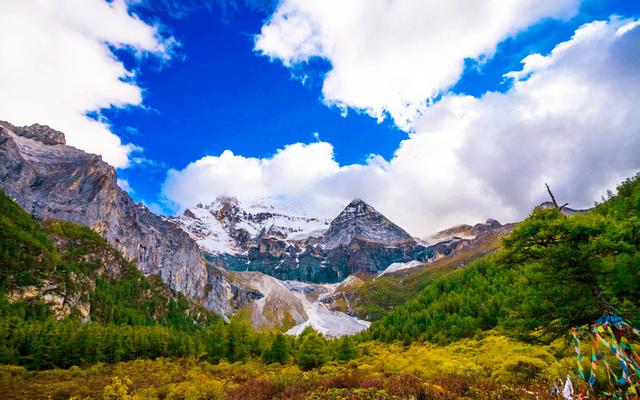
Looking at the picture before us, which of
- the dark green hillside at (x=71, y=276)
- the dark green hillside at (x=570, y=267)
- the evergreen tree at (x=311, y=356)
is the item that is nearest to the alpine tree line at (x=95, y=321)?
the evergreen tree at (x=311, y=356)

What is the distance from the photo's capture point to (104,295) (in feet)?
506

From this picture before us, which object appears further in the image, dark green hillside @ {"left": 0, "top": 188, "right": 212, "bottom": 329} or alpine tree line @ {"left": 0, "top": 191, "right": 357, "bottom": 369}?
dark green hillside @ {"left": 0, "top": 188, "right": 212, "bottom": 329}

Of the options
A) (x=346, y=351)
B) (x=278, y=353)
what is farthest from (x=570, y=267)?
(x=278, y=353)

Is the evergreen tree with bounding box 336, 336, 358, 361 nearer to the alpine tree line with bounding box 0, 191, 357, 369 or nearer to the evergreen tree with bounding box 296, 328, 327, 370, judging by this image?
the alpine tree line with bounding box 0, 191, 357, 369

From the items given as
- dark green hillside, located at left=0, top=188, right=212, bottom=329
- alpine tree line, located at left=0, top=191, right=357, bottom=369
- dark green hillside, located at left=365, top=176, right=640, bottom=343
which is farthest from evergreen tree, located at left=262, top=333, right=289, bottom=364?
dark green hillside, located at left=0, top=188, right=212, bottom=329

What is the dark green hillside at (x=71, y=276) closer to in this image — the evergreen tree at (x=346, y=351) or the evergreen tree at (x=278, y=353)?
the evergreen tree at (x=278, y=353)

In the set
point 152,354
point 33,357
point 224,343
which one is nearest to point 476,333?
point 224,343

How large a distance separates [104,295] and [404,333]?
135231mm

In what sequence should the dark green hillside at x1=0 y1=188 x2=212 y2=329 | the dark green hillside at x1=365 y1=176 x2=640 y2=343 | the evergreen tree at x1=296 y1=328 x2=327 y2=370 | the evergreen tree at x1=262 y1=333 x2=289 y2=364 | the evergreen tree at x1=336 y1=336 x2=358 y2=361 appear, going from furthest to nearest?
the dark green hillside at x1=0 y1=188 x2=212 y2=329 < the evergreen tree at x1=262 y1=333 x2=289 y2=364 < the evergreen tree at x1=336 y1=336 x2=358 y2=361 < the evergreen tree at x1=296 y1=328 x2=327 y2=370 < the dark green hillside at x1=365 y1=176 x2=640 y2=343

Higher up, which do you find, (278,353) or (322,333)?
(322,333)

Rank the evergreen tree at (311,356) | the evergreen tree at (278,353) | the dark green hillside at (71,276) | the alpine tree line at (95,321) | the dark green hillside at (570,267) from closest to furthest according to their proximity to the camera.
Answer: the dark green hillside at (570,267) < the evergreen tree at (311,356) < the evergreen tree at (278,353) < the alpine tree line at (95,321) < the dark green hillside at (71,276)

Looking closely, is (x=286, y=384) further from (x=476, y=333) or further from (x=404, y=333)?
(x=404, y=333)

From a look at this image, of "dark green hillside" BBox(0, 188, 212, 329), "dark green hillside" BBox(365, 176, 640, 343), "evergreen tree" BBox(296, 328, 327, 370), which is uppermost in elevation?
"dark green hillside" BBox(0, 188, 212, 329)

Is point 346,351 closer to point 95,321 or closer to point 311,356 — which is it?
point 311,356
